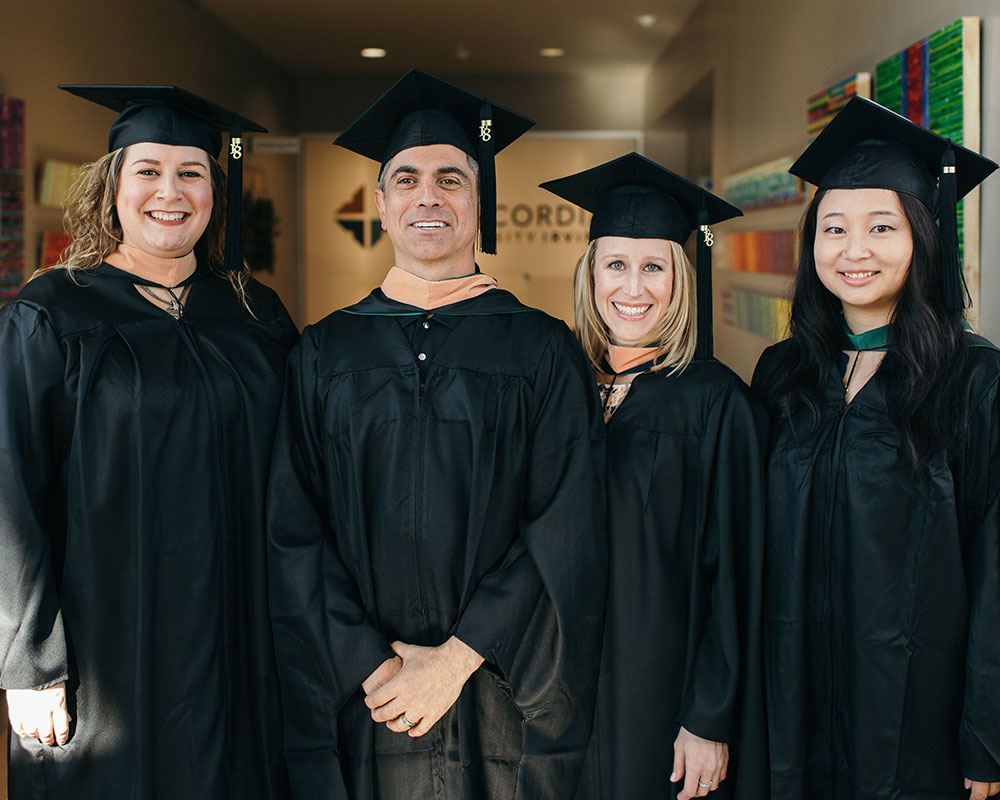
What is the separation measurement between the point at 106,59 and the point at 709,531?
4.34 meters

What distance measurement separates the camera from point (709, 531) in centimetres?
199

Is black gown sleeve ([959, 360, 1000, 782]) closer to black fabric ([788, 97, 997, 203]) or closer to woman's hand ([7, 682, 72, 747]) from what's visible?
black fabric ([788, 97, 997, 203])

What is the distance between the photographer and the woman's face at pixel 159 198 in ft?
6.53

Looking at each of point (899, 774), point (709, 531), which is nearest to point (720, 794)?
point (899, 774)

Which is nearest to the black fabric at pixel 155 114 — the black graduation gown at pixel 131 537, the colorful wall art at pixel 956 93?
the black graduation gown at pixel 131 537

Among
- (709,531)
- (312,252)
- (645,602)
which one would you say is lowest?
(645,602)

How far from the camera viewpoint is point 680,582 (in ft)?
6.50

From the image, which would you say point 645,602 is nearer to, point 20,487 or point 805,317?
point 805,317

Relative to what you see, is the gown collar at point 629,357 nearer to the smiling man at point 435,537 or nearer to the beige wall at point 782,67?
the smiling man at point 435,537

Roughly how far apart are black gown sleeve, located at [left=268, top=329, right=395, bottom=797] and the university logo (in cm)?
671

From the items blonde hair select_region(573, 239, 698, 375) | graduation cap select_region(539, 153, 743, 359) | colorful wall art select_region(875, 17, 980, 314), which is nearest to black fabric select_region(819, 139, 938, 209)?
graduation cap select_region(539, 153, 743, 359)

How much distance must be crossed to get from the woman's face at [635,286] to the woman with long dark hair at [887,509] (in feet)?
1.07

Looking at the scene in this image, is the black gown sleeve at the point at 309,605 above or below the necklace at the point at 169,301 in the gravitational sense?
below

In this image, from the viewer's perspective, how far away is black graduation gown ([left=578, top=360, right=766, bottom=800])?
1956 mm
